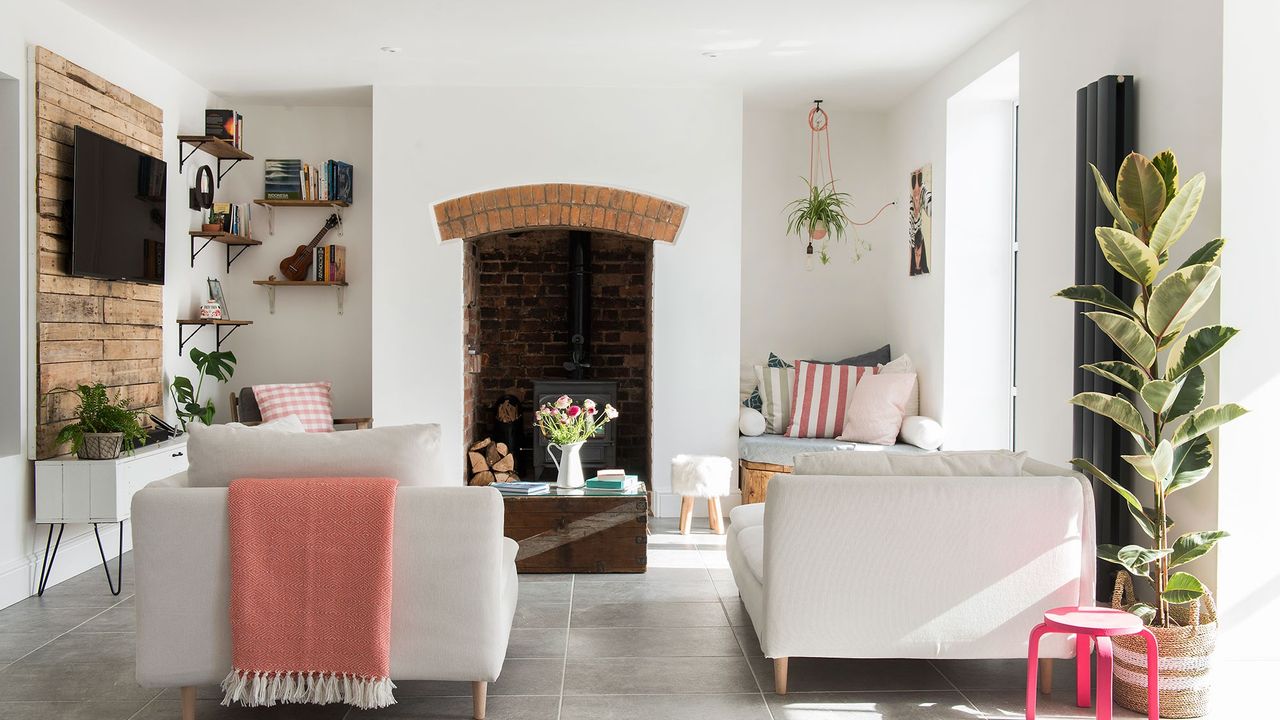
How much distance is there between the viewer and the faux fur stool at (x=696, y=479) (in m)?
5.39

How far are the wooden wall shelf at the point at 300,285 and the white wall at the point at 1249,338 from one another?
4992 millimetres

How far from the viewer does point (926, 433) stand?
5.56 meters

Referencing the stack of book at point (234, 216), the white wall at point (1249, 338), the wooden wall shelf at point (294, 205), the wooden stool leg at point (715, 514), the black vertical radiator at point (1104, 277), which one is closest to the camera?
the white wall at point (1249, 338)

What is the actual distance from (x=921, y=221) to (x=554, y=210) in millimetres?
2209

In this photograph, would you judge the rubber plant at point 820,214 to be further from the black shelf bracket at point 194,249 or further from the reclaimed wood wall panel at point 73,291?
the reclaimed wood wall panel at point 73,291

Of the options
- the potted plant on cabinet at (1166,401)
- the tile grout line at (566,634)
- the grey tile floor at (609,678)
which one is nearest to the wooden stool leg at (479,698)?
the grey tile floor at (609,678)

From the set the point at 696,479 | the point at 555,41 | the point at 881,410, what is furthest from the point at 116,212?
the point at 881,410

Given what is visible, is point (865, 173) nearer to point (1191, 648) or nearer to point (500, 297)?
point (500, 297)

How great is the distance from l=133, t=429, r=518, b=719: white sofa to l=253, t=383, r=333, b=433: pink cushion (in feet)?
10.1

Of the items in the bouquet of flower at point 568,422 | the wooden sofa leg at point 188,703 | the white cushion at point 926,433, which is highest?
the bouquet of flower at point 568,422

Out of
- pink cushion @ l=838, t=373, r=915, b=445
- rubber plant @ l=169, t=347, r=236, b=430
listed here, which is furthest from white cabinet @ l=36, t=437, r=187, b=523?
pink cushion @ l=838, t=373, r=915, b=445

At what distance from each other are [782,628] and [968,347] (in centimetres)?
309

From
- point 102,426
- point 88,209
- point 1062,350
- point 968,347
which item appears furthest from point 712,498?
point 88,209

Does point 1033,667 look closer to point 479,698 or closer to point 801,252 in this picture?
point 479,698
